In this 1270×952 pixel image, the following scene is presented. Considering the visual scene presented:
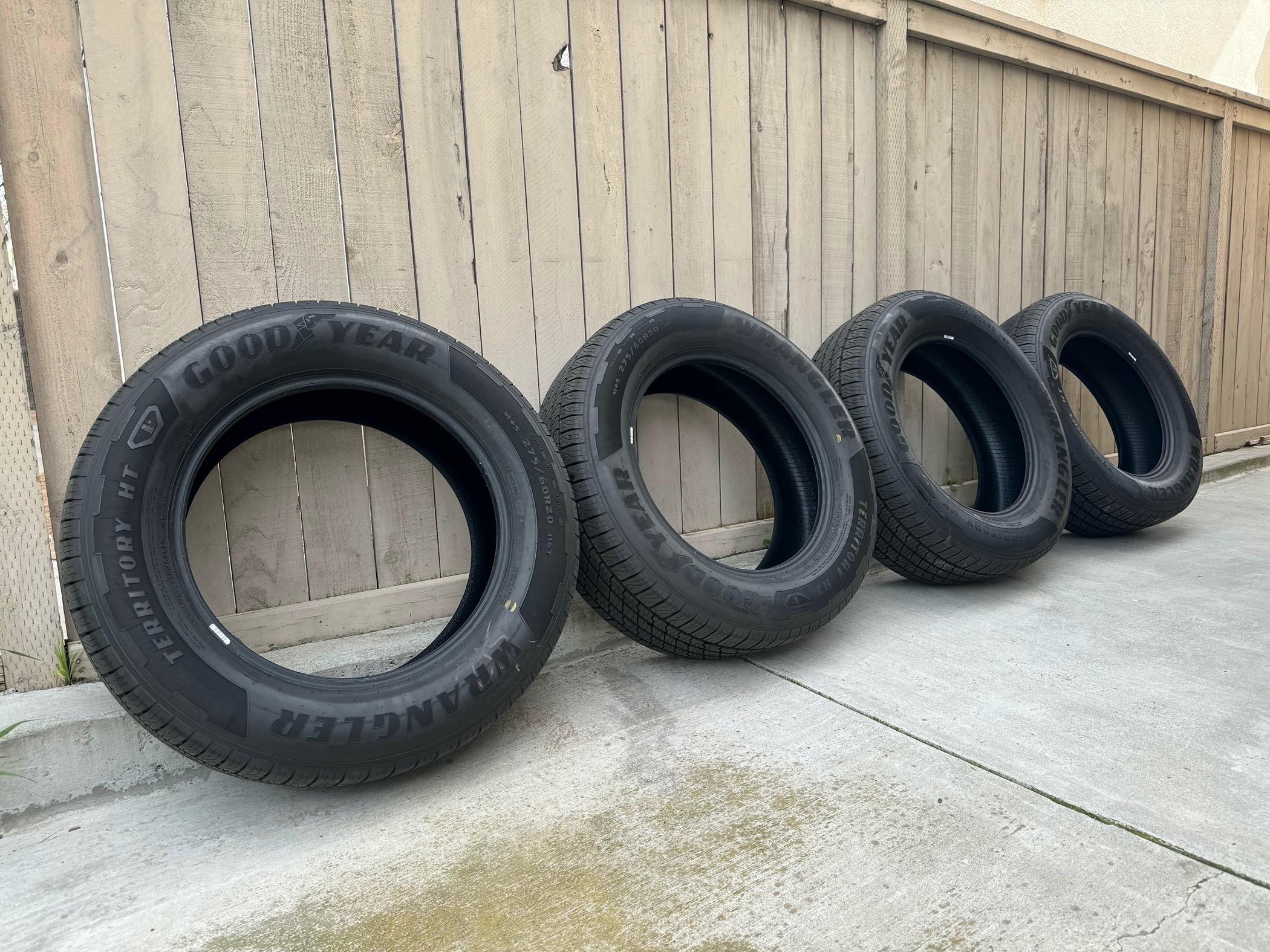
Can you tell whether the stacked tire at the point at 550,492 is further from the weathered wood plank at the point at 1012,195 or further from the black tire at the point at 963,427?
the weathered wood plank at the point at 1012,195

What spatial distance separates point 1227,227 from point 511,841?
5143mm

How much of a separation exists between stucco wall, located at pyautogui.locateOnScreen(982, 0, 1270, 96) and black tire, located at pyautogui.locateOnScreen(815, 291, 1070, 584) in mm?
2255

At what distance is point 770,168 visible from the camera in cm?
263

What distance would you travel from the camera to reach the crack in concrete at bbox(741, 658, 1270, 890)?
117cm

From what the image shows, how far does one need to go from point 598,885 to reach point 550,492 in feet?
2.54

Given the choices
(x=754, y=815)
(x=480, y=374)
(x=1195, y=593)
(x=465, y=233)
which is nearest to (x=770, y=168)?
(x=465, y=233)

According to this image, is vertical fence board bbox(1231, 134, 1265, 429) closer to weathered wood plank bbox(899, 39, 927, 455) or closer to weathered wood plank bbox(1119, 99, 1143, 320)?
weathered wood plank bbox(1119, 99, 1143, 320)

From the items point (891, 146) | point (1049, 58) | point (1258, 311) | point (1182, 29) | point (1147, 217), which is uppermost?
point (1182, 29)

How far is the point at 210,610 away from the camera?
1410 millimetres

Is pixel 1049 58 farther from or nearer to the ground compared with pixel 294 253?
farther from the ground

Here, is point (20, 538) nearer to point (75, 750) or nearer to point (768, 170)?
point (75, 750)

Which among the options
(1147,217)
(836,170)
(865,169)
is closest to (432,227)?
(836,170)

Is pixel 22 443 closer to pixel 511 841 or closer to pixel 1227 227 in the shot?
pixel 511 841

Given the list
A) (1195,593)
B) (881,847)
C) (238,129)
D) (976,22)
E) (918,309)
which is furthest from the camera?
(976,22)
